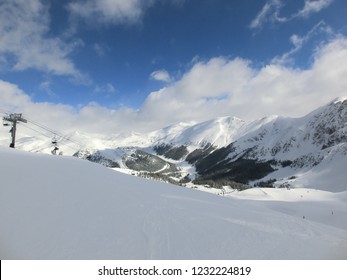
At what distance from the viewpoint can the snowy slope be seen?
26.5ft

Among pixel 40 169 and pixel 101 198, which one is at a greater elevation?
pixel 40 169

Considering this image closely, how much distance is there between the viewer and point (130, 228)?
9602 mm

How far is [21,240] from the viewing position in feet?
26.2

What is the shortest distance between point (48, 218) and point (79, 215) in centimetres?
96

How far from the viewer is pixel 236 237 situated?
31.8ft

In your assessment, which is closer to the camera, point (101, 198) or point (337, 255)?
point (337, 255)

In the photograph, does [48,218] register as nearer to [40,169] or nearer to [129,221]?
[129,221]

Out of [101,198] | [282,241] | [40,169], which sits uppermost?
[40,169]

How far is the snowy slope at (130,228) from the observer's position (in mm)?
8086
